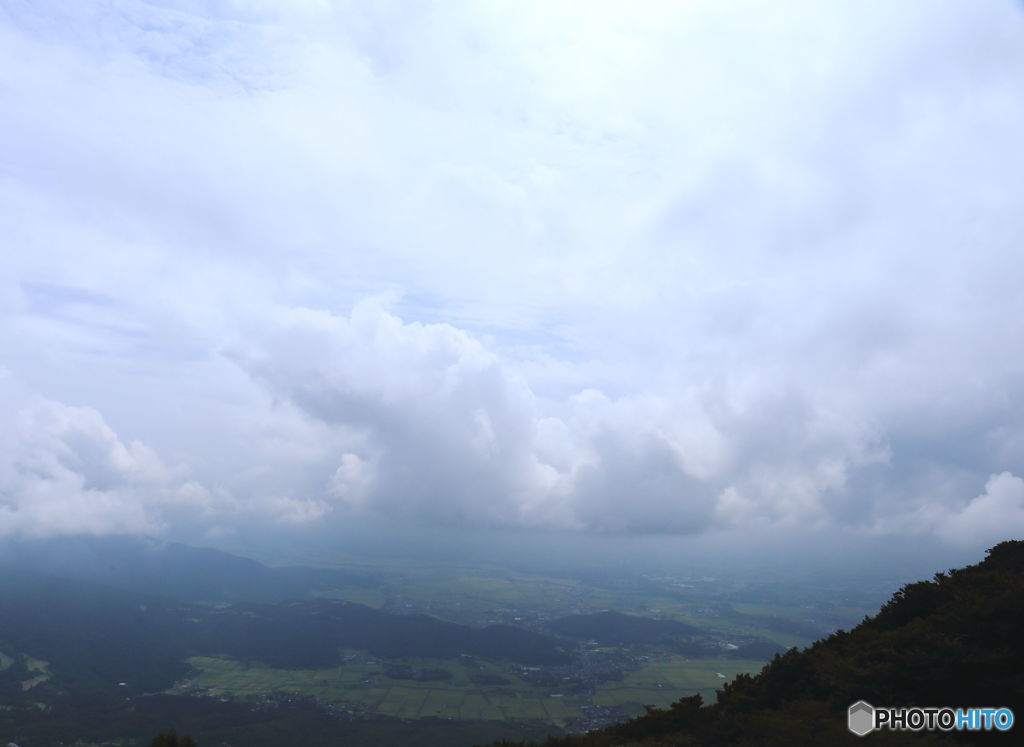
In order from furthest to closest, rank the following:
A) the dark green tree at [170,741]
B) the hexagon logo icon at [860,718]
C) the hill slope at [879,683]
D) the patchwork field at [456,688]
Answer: the patchwork field at [456,688] → the dark green tree at [170,741] → the hill slope at [879,683] → the hexagon logo icon at [860,718]

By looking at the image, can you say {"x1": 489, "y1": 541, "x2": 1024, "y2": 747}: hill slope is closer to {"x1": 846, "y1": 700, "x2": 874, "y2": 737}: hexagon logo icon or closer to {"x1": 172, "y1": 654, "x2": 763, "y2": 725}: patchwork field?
{"x1": 846, "y1": 700, "x2": 874, "y2": 737}: hexagon logo icon

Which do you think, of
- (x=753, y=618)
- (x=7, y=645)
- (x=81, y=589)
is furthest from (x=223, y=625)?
A: (x=753, y=618)

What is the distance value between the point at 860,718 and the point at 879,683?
3507 mm

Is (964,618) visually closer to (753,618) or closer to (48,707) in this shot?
(48,707)

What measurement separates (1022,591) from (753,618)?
6469 inches

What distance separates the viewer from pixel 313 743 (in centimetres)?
7381

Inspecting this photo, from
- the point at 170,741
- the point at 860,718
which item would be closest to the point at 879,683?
the point at 860,718

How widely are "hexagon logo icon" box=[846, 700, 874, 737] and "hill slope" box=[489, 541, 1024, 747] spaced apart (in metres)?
0.31

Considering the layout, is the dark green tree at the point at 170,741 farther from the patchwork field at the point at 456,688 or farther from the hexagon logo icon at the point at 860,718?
the patchwork field at the point at 456,688

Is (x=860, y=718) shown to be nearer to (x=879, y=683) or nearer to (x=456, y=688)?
(x=879, y=683)

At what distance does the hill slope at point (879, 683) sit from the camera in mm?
15117

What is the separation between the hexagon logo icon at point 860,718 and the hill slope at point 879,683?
31 centimetres

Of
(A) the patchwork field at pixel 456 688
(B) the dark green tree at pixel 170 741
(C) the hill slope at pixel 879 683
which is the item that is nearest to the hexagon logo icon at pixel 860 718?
(C) the hill slope at pixel 879 683

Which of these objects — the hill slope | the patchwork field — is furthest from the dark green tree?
the patchwork field
